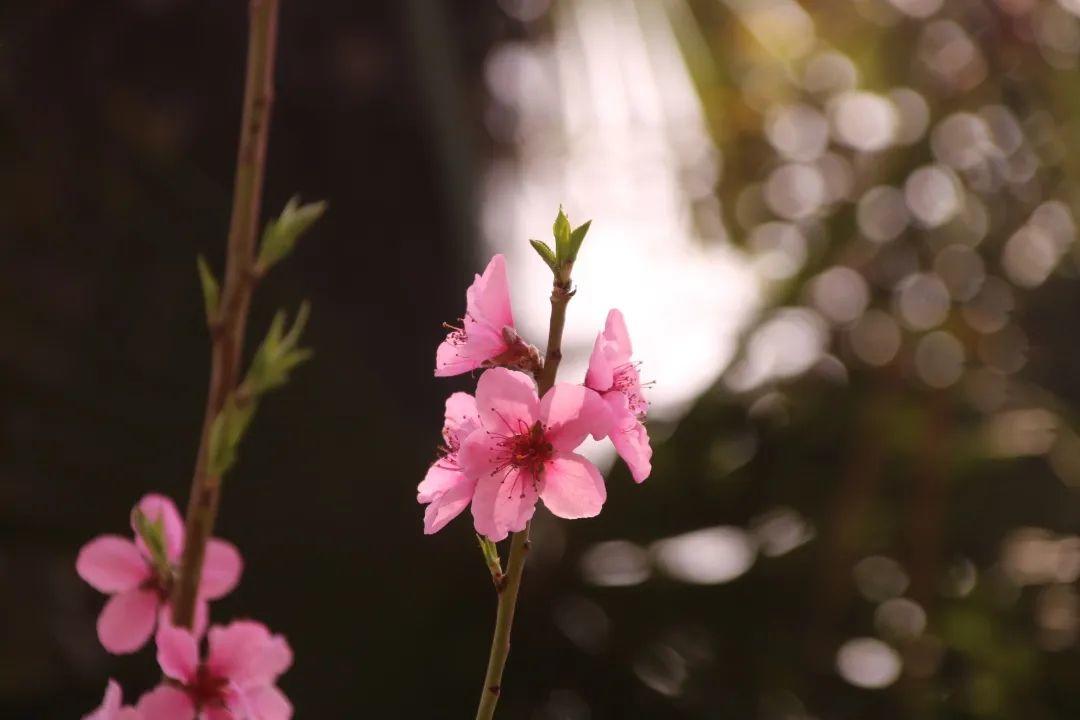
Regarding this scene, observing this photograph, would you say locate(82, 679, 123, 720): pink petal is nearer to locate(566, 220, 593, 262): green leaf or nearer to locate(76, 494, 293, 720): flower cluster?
locate(76, 494, 293, 720): flower cluster

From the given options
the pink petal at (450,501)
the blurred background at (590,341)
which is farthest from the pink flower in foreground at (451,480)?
the blurred background at (590,341)

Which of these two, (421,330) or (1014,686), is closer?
(1014,686)

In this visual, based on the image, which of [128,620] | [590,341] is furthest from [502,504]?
[590,341]

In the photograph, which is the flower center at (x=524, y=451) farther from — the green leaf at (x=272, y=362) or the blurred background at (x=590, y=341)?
the blurred background at (x=590, y=341)

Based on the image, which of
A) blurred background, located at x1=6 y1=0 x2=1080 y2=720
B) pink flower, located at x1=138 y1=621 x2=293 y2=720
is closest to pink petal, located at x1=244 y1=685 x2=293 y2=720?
pink flower, located at x1=138 y1=621 x2=293 y2=720

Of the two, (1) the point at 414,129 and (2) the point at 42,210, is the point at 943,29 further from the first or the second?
(2) the point at 42,210

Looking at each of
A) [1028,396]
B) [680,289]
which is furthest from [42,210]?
[1028,396]
